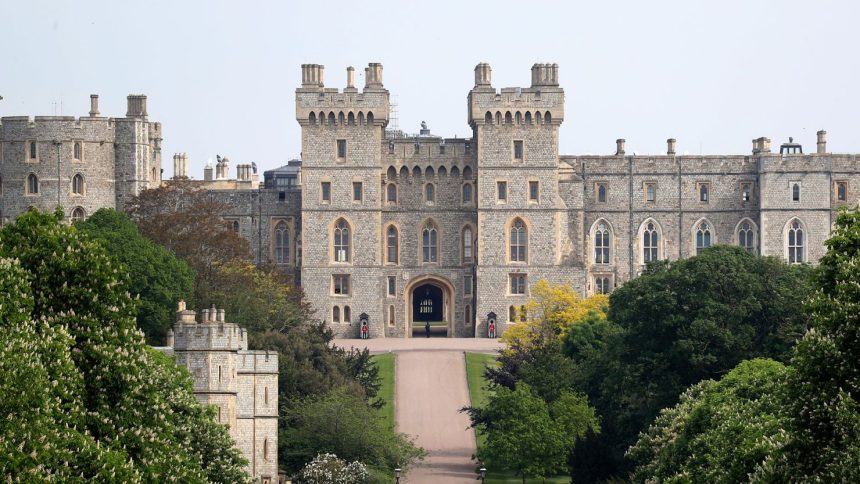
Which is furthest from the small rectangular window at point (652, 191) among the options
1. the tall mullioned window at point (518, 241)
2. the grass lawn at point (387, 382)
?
the grass lawn at point (387, 382)

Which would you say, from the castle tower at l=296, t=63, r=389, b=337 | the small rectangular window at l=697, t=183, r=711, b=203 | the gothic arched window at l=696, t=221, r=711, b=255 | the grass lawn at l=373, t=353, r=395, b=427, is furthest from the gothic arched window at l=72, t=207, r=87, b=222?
the small rectangular window at l=697, t=183, r=711, b=203

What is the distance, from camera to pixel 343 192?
300ft

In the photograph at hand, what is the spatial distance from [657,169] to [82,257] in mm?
66208

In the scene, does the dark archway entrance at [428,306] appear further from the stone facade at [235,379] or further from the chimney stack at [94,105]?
the stone facade at [235,379]

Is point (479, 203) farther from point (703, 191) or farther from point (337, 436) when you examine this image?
point (337, 436)

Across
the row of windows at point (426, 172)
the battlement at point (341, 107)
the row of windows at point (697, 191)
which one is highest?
the battlement at point (341, 107)

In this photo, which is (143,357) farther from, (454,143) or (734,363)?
(454,143)

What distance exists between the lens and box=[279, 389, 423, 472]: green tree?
60.1 metres

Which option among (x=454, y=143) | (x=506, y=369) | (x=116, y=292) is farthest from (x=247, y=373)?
(x=454, y=143)

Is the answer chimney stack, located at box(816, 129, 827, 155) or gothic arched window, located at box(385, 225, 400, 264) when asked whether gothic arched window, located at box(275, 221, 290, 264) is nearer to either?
gothic arched window, located at box(385, 225, 400, 264)

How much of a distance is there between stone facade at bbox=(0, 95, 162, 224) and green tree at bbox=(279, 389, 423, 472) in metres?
28.0

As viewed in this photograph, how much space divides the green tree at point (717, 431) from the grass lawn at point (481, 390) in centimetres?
1076

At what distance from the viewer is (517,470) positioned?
65.2 m

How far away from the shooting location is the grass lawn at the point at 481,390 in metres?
64.9
